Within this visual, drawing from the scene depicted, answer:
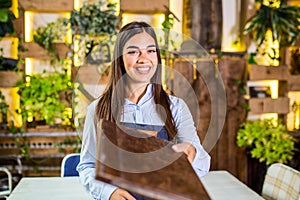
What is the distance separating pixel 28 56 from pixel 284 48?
2208mm

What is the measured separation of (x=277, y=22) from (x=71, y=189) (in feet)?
7.21

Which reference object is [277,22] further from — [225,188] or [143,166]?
[143,166]

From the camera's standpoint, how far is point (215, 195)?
1.86m

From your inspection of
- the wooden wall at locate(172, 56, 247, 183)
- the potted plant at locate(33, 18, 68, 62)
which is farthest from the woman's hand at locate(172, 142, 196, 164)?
the potted plant at locate(33, 18, 68, 62)

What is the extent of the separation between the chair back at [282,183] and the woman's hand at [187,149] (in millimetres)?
844

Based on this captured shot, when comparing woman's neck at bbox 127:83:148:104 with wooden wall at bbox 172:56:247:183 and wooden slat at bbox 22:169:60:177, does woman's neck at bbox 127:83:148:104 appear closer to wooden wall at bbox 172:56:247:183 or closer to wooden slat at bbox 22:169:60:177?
wooden wall at bbox 172:56:247:183

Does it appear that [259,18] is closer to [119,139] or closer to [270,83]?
[270,83]

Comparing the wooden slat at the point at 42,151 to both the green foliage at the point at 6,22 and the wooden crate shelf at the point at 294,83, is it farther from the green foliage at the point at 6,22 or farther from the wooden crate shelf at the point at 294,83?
the wooden crate shelf at the point at 294,83

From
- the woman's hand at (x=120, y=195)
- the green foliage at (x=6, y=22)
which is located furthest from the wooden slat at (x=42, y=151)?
the woman's hand at (x=120, y=195)

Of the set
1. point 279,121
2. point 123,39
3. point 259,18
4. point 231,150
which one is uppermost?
point 259,18

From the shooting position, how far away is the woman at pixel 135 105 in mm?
1112

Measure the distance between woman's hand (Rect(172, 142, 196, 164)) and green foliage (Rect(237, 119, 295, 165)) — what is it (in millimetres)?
2334

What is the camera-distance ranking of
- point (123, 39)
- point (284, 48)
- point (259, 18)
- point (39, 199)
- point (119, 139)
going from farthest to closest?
point (284, 48) < point (259, 18) < point (39, 199) < point (123, 39) < point (119, 139)

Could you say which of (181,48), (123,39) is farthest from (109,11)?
(123,39)
